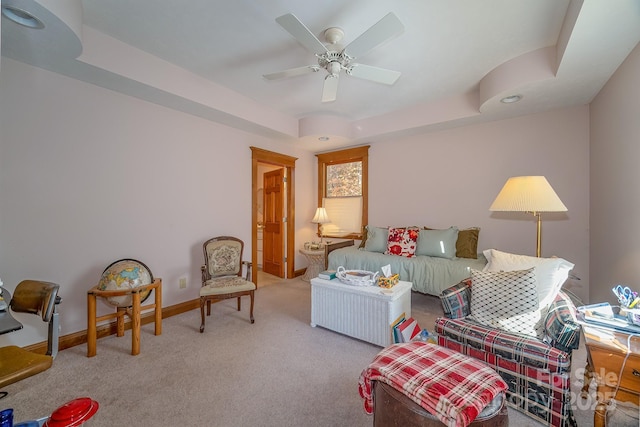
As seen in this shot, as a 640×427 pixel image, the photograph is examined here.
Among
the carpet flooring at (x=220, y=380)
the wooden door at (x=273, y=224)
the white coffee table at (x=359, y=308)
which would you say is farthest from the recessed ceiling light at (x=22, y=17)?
the wooden door at (x=273, y=224)

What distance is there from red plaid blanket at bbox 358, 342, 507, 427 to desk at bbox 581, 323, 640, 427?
475 mm

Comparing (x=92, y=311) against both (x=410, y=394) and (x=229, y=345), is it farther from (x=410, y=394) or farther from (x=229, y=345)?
(x=410, y=394)

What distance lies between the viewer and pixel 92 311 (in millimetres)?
2244

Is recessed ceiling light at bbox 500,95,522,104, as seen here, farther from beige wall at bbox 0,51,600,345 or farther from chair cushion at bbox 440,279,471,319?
chair cushion at bbox 440,279,471,319

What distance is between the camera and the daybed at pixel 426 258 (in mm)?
3088

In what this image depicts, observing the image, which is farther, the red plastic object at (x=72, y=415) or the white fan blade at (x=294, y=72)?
the white fan blade at (x=294, y=72)

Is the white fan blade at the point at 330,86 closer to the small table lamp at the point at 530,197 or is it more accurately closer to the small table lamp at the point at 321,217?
the small table lamp at the point at 530,197

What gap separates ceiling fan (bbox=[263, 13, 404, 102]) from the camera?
172 cm

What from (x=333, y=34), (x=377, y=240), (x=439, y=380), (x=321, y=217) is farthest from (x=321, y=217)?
(x=439, y=380)

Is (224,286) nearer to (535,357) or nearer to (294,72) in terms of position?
(294,72)

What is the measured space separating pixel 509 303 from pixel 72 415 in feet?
7.64

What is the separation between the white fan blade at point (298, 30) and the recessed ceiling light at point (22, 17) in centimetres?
157

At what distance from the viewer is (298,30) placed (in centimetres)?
180

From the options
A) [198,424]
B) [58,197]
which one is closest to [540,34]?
[198,424]
